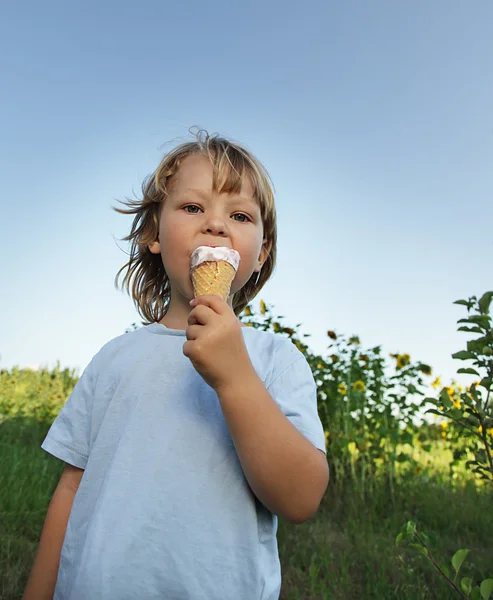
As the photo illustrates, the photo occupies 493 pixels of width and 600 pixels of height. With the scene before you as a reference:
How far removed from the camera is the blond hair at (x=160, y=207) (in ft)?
5.24

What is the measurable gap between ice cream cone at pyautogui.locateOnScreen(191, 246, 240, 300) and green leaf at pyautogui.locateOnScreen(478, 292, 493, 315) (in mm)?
1004

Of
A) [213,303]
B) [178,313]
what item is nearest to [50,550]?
[178,313]

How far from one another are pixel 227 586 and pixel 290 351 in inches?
21.9

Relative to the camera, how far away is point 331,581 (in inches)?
104

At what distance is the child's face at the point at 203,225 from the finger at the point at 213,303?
272mm

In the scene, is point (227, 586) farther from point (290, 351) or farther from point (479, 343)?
point (479, 343)

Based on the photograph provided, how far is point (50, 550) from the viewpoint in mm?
1424

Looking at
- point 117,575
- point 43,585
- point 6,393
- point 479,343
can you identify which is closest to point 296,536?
point 479,343

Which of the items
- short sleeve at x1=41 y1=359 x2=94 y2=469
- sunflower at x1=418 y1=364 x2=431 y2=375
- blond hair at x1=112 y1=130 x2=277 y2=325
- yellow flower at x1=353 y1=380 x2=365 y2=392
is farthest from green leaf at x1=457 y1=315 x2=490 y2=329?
sunflower at x1=418 y1=364 x2=431 y2=375

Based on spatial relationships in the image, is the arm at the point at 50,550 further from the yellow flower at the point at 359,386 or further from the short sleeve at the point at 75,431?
the yellow flower at the point at 359,386

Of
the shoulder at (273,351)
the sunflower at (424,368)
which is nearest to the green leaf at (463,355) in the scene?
the shoulder at (273,351)

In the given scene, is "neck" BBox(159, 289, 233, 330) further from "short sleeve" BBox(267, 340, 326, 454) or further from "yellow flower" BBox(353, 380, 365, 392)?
"yellow flower" BBox(353, 380, 365, 392)

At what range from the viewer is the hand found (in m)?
1.11

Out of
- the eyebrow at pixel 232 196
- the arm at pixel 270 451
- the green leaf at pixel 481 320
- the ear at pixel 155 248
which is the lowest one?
the arm at pixel 270 451
